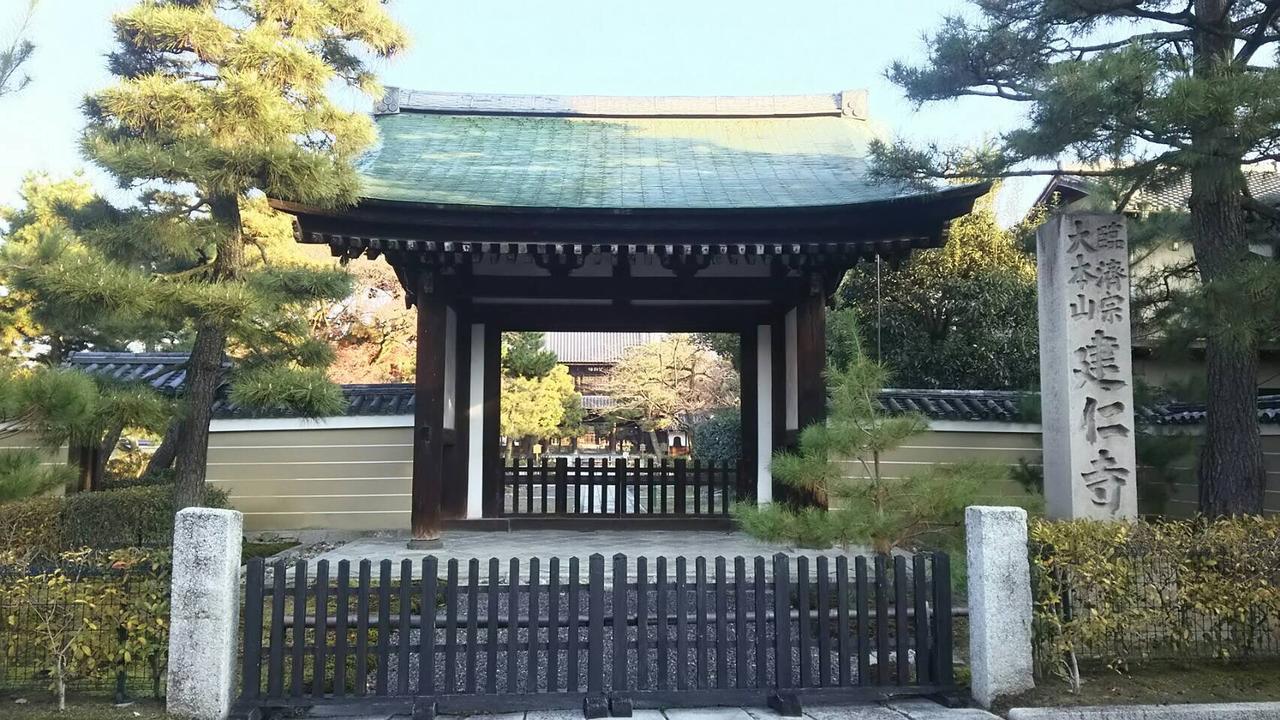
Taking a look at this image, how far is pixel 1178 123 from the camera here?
4.63 meters

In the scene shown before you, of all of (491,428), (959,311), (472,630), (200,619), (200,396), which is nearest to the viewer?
(200,619)

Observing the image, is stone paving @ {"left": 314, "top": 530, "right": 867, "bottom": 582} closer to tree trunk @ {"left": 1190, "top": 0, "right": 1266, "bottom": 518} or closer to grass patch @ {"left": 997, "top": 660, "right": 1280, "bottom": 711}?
grass patch @ {"left": 997, "top": 660, "right": 1280, "bottom": 711}

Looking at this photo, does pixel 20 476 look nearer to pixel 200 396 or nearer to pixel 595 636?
pixel 200 396

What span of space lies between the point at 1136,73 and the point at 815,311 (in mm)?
3836

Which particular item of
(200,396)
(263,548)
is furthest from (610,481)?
(200,396)

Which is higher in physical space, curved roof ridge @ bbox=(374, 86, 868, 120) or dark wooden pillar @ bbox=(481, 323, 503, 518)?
curved roof ridge @ bbox=(374, 86, 868, 120)

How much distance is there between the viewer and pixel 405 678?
12.9ft

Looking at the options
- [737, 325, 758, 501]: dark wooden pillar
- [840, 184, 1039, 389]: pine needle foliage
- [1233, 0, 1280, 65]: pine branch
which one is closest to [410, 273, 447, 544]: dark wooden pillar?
[737, 325, 758, 501]: dark wooden pillar

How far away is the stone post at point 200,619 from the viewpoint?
12.3ft

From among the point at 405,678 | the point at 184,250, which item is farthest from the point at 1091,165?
the point at 184,250

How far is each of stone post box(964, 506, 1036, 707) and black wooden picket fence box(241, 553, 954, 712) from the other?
0.20 m

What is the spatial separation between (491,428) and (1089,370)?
6.77 m

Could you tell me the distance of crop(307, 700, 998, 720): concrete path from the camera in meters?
3.90

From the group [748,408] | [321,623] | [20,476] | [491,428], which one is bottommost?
[321,623]
